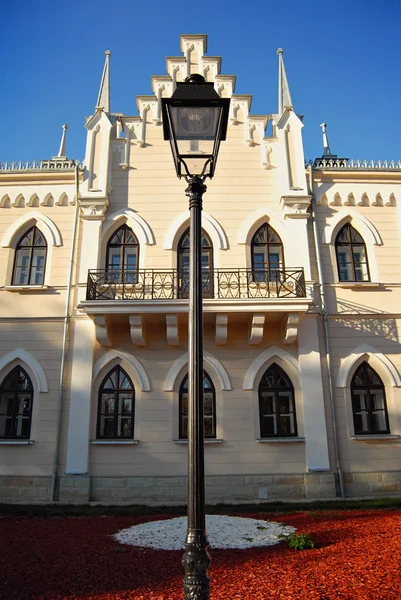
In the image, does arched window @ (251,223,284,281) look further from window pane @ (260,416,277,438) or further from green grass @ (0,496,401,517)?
green grass @ (0,496,401,517)

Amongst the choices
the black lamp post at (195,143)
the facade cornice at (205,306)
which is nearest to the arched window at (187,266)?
the facade cornice at (205,306)

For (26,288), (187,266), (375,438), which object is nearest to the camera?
(375,438)

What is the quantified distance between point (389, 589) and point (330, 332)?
885 cm

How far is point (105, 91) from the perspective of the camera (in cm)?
1554

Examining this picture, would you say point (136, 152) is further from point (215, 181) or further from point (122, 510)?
point (122, 510)

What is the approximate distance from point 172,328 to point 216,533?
592cm

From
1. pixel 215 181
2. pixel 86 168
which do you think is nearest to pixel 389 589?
pixel 215 181

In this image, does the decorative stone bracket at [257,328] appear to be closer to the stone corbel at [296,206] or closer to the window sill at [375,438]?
the stone corbel at [296,206]

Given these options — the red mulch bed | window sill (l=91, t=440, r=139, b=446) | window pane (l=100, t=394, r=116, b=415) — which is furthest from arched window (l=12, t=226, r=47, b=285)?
the red mulch bed

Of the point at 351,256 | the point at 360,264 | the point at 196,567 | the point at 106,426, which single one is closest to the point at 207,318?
the point at 106,426

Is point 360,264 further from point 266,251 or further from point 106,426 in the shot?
point 106,426

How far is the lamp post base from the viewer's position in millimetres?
3488

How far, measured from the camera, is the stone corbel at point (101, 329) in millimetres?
12703

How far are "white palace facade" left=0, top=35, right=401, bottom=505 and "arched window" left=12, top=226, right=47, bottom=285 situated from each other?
0.05 m
